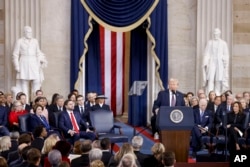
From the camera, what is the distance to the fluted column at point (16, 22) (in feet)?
46.3

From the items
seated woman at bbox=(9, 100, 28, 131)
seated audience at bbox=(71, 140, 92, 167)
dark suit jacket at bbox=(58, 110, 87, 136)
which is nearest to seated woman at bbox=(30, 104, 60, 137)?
dark suit jacket at bbox=(58, 110, 87, 136)

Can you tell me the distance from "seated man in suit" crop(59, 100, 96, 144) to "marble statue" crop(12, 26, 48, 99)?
104 inches

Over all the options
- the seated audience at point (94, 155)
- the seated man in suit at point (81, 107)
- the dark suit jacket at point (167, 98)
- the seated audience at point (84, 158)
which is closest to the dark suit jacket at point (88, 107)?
the seated man in suit at point (81, 107)

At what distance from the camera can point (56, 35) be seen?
1452 centimetres

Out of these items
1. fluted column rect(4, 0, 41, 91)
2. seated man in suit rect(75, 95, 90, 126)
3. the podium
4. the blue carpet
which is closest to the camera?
the podium

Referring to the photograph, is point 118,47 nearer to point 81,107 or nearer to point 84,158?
point 81,107

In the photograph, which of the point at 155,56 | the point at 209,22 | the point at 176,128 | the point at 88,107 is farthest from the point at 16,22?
the point at 176,128

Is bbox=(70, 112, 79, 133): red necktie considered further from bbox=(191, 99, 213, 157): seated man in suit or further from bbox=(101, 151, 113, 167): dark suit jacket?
bbox=(101, 151, 113, 167): dark suit jacket

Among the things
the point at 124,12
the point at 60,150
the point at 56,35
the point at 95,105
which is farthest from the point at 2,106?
the point at 60,150

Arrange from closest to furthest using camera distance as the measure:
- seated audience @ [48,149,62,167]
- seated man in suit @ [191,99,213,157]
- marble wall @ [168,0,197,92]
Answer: seated audience @ [48,149,62,167]
seated man in suit @ [191,99,213,157]
marble wall @ [168,0,197,92]

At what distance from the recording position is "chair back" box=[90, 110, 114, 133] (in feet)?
37.5

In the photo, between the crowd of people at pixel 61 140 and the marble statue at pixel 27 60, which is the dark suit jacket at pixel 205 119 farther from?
the marble statue at pixel 27 60

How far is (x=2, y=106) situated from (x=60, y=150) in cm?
492

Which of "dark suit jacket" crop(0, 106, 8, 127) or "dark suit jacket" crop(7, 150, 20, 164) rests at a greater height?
"dark suit jacket" crop(0, 106, 8, 127)
